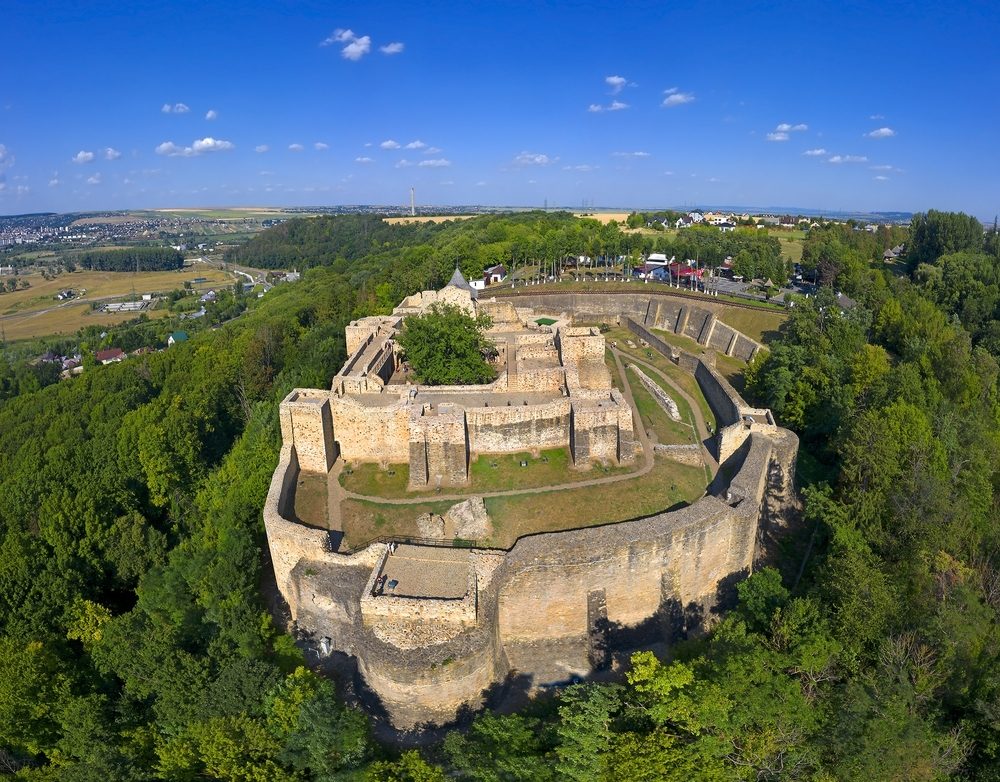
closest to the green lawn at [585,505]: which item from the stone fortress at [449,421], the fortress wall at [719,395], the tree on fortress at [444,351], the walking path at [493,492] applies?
the walking path at [493,492]

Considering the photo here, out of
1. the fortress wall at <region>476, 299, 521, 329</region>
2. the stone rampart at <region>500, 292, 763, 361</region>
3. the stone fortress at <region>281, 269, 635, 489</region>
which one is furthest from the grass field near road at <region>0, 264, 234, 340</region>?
the stone fortress at <region>281, 269, 635, 489</region>

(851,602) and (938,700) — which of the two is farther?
(851,602)

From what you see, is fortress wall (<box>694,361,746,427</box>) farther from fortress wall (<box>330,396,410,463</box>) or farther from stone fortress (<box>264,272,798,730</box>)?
fortress wall (<box>330,396,410,463</box>)

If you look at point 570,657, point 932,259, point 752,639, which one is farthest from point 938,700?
point 932,259

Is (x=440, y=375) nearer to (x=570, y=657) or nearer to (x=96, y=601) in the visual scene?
(x=570, y=657)

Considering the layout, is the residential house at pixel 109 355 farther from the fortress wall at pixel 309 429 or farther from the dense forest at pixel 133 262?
the dense forest at pixel 133 262

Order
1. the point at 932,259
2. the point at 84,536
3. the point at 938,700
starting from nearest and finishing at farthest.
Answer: the point at 938,700, the point at 84,536, the point at 932,259

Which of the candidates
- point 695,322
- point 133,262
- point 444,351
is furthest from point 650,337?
point 133,262
